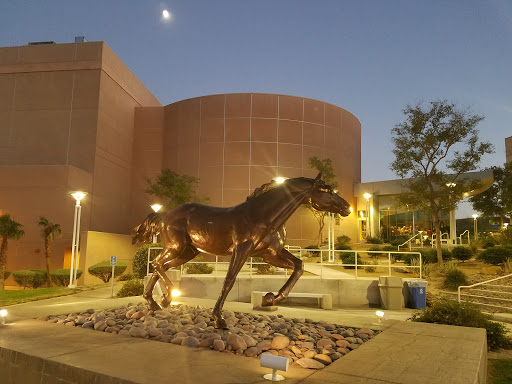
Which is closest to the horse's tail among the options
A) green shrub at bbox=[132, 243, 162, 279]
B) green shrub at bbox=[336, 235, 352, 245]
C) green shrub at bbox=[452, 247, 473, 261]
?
green shrub at bbox=[132, 243, 162, 279]

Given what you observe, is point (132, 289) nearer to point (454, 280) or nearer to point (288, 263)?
point (288, 263)

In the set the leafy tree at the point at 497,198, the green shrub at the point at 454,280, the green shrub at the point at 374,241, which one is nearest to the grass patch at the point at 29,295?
the green shrub at the point at 454,280

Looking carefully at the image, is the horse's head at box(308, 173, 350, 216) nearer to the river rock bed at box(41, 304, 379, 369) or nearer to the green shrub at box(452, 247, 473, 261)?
the river rock bed at box(41, 304, 379, 369)

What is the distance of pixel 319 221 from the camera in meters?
32.3

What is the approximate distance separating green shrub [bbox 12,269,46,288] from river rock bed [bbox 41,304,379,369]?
15493 millimetres

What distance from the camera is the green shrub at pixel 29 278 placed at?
2047 centimetres

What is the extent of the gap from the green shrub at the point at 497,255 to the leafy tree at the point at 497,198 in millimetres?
22404

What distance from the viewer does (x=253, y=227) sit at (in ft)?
17.9

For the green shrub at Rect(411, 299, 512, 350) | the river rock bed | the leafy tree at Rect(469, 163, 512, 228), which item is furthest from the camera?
the leafy tree at Rect(469, 163, 512, 228)

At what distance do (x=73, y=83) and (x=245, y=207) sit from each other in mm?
27231

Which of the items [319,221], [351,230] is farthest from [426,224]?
[319,221]

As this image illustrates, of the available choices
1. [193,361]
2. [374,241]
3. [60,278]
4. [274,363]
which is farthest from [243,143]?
[274,363]

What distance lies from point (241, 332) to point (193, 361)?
1.56 meters

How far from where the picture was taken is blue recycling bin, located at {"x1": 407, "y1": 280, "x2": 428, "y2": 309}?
13.2 meters
